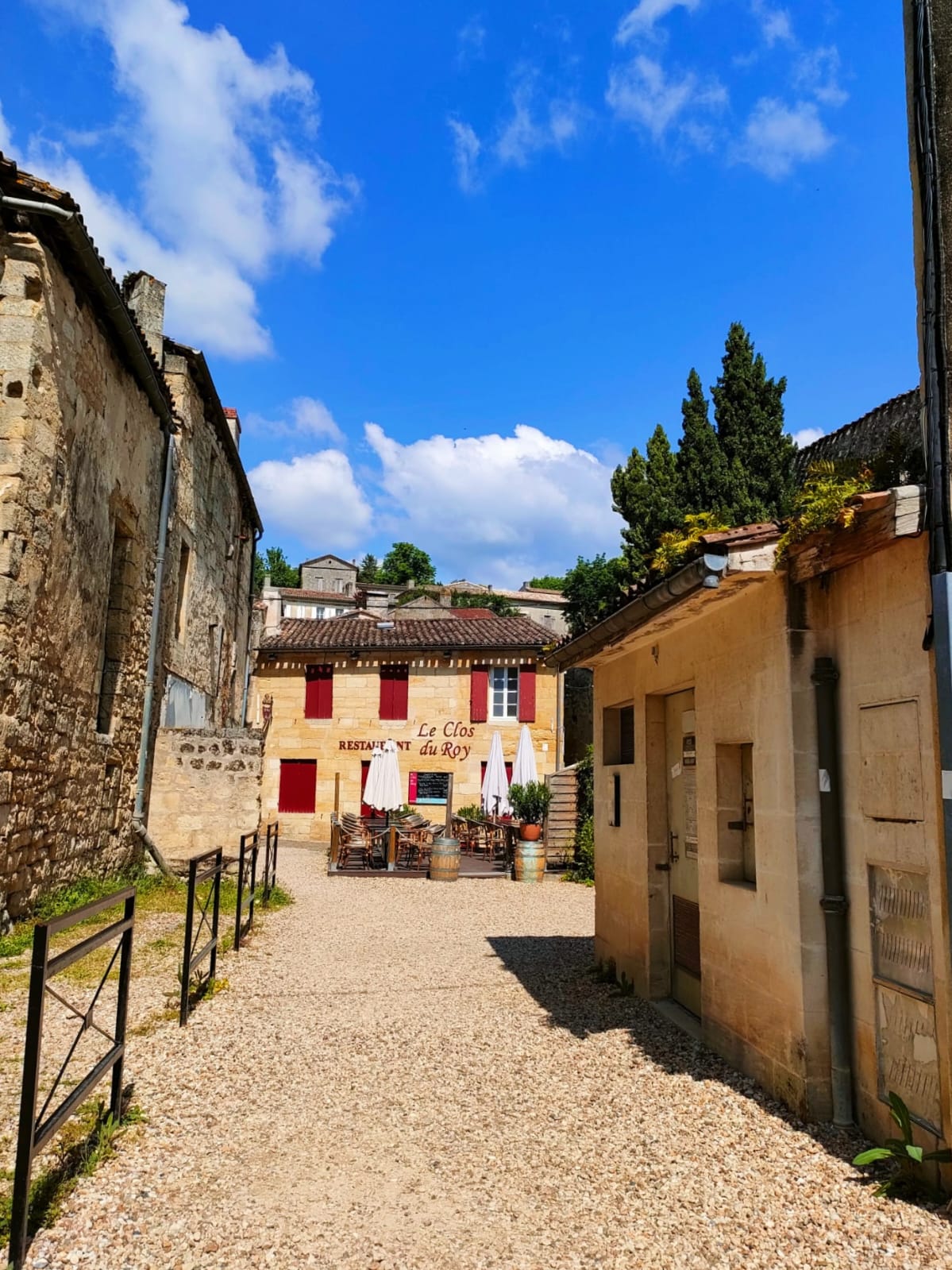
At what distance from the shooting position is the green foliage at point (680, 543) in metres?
4.33

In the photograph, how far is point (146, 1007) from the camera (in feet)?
18.8

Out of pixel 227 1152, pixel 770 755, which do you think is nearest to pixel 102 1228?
pixel 227 1152

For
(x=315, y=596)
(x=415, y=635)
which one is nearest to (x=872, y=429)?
(x=415, y=635)

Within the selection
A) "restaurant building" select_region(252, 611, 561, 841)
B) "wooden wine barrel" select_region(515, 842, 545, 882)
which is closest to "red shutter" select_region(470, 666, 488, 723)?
"restaurant building" select_region(252, 611, 561, 841)

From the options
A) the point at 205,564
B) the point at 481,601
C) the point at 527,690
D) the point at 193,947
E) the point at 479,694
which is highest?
the point at 481,601

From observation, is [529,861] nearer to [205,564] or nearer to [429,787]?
[205,564]

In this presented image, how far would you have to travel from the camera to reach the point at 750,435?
20234 mm

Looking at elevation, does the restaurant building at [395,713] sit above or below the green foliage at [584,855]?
above

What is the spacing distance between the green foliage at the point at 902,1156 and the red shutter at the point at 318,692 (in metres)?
20.4

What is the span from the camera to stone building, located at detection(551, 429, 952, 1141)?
3418 mm

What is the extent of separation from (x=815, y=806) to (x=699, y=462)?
17600 mm

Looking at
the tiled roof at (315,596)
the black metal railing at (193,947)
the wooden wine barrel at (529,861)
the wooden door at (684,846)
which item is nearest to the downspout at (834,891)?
the wooden door at (684,846)

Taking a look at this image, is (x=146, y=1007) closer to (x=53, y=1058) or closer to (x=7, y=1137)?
(x=53, y=1058)

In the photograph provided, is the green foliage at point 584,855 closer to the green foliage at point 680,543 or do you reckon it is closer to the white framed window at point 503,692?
the white framed window at point 503,692
